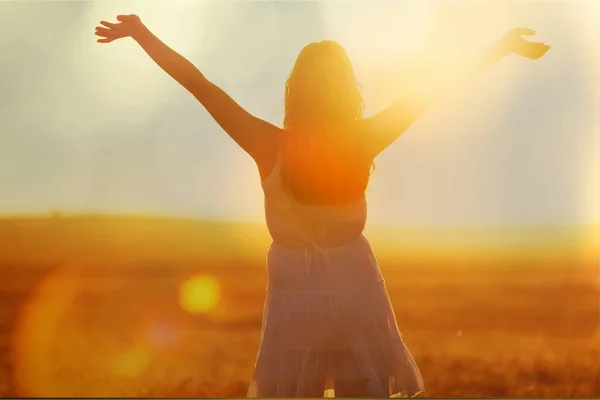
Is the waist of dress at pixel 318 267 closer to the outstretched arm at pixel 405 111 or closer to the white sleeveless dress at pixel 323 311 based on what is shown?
the white sleeveless dress at pixel 323 311

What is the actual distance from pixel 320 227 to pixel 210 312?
3068mm

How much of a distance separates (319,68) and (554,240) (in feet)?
7.49

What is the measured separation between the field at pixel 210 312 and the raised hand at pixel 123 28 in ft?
5.76

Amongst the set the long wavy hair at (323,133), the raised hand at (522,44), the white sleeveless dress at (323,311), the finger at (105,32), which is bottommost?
the white sleeveless dress at (323,311)

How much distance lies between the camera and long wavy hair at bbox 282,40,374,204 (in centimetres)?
152

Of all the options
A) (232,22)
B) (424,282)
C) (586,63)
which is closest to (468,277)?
(424,282)

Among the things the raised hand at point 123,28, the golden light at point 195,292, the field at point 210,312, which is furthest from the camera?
the golden light at point 195,292

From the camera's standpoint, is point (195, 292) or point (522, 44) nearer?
point (522, 44)

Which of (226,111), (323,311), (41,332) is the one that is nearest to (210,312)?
(41,332)

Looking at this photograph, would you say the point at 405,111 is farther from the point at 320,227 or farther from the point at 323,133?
the point at 320,227

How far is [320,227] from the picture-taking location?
152 cm

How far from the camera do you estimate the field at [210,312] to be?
3.12m

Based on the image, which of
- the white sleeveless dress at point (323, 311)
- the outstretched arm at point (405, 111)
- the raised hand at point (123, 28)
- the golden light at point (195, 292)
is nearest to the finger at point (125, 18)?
the raised hand at point (123, 28)

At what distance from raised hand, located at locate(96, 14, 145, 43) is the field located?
5.76 ft
